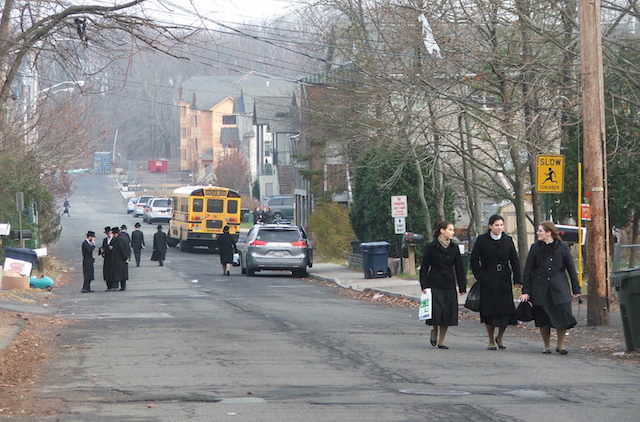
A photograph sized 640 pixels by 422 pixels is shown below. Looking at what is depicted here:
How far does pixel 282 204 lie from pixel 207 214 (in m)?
27.9

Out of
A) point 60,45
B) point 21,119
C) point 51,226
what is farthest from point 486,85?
point 51,226

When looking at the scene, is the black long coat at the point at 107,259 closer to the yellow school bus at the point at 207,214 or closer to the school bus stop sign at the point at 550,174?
the school bus stop sign at the point at 550,174

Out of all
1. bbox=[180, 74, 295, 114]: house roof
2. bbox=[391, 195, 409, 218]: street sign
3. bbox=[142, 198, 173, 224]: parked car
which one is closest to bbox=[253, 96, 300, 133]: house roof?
bbox=[142, 198, 173, 224]: parked car

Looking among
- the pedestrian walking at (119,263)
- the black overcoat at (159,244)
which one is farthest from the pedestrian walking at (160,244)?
the pedestrian walking at (119,263)

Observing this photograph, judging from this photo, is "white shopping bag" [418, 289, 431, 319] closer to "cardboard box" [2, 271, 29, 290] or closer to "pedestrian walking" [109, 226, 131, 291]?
"cardboard box" [2, 271, 29, 290]

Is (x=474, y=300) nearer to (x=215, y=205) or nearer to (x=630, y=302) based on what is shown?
(x=630, y=302)

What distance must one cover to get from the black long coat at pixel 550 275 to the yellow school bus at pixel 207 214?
39.3m

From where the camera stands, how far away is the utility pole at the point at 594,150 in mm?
16969

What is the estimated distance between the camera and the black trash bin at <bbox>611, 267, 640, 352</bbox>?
13.8 metres

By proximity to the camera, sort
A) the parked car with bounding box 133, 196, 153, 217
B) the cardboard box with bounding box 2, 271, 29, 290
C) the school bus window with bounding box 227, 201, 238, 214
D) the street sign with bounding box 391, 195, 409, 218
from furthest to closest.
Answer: the parked car with bounding box 133, 196, 153, 217 → the school bus window with bounding box 227, 201, 238, 214 → the street sign with bounding box 391, 195, 409, 218 → the cardboard box with bounding box 2, 271, 29, 290

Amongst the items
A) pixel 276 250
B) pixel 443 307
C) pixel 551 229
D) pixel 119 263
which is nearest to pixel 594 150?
pixel 551 229

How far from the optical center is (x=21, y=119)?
3731cm

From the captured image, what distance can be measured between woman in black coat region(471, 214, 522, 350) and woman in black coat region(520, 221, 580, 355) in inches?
8.8

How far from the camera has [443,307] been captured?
14.4 metres
